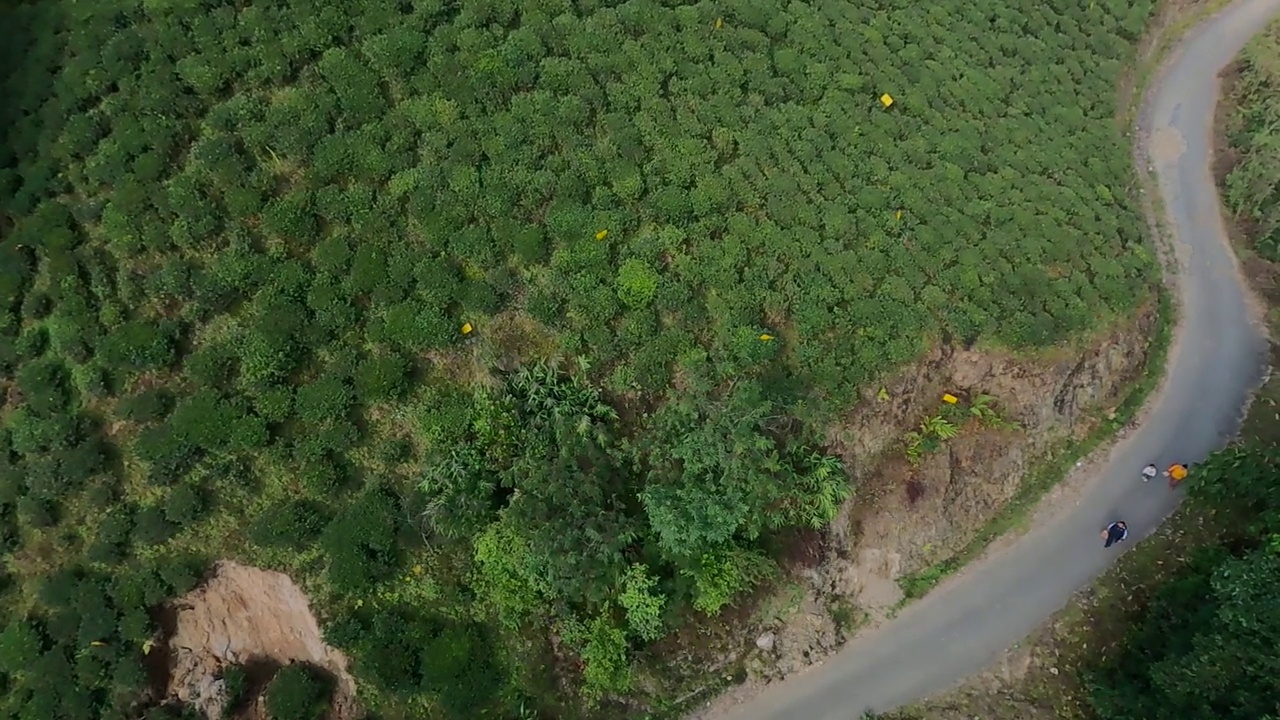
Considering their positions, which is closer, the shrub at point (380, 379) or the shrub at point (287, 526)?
the shrub at point (287, 526)

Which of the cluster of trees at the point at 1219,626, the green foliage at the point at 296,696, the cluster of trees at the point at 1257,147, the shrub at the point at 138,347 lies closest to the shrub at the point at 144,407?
the shrub at the point at 138,347

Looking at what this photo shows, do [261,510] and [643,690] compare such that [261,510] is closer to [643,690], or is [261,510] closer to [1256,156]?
[643,690]

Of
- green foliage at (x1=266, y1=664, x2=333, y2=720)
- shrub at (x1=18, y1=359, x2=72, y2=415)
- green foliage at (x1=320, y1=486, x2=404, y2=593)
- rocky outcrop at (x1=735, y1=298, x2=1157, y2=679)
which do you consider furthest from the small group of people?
shrub at (x1=18, y1=359, x2=72, y2=415)

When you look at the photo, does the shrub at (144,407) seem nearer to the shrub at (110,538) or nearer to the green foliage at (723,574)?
the shrub at (110,538)

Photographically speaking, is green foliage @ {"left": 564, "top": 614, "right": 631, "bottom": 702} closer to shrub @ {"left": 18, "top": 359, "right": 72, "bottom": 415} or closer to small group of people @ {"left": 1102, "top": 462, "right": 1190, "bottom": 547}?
shrub @ {"left": 18, "top": 359, "right": 72, "bottom": 415}

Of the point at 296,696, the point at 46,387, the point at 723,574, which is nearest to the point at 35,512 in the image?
the point at 46,387

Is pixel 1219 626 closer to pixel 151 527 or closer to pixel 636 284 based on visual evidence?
pixel 636 284

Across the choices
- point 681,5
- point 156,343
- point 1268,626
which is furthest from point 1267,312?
point 156,343
